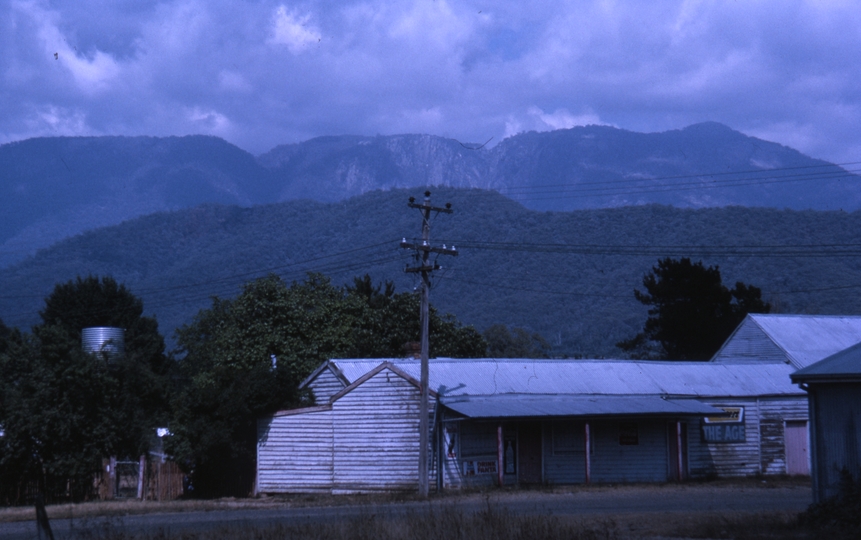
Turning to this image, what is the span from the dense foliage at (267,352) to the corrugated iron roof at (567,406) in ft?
25.2

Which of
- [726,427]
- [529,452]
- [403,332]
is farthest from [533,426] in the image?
[403,332]

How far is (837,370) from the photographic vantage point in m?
18.5

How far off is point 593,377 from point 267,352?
1641 centimetres

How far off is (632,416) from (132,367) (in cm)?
2264

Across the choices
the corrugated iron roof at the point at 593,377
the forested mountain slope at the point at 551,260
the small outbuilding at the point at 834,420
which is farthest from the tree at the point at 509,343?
the small outbuilding at the point at 834,420

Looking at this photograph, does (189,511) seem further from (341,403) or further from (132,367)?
(132,367)

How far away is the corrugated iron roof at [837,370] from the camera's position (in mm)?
18188

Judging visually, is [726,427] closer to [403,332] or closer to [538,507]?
[538,507]

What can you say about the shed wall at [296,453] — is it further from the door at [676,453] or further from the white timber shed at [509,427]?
the door at [676,453]

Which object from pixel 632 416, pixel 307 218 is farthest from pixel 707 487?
pixel 307 218

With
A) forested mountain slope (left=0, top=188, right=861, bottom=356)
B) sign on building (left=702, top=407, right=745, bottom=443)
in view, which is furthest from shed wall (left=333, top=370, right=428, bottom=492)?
forested mountain slope (left=0, top=188, right=861, bottom=356)

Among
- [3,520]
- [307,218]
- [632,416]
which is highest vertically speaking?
[307,218]

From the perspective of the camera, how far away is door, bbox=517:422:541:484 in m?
35.2

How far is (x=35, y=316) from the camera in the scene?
145 metres
